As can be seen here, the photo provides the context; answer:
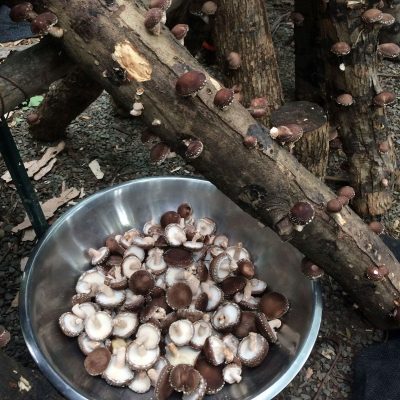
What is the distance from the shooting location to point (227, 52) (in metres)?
3.16

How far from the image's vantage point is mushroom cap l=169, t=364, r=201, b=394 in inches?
91.4

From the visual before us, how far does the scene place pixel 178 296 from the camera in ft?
9.00

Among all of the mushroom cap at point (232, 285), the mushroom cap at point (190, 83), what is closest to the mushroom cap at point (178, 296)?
the mushroom cap at point (232, 285)

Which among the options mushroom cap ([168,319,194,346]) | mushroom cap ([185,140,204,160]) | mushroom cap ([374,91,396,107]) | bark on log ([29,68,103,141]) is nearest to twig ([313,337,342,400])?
mushroom cap ([168,319,194,346])

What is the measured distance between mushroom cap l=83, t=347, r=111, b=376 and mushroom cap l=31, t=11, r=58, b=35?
5.30 feet

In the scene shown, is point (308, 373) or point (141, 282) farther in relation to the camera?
point (308, 373)

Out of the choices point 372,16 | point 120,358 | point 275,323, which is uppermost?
point 372,16

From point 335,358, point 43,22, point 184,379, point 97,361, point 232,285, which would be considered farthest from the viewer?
point 335,358

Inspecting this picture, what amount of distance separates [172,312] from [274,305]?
590mm

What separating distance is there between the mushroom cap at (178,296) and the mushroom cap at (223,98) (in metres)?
1.17

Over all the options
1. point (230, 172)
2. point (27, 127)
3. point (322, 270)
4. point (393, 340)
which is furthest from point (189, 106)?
point (27, 127)

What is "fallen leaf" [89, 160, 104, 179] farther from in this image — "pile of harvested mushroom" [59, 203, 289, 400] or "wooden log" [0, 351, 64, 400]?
"wooden log" [0, 351, 64, 400]

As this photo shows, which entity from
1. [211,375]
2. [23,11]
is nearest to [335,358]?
[211,375]

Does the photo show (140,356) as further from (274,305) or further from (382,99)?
(382,99)
